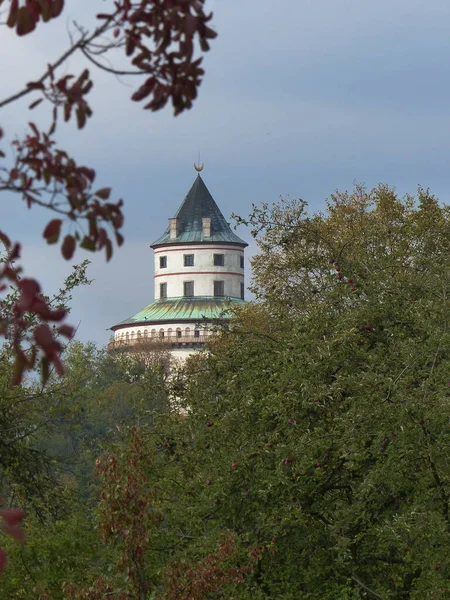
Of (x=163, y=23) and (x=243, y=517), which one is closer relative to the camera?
(x=163, y=23)

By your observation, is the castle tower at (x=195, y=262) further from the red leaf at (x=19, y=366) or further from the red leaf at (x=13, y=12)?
the red leaf at (x=19, y=366)

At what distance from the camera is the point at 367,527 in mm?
13039

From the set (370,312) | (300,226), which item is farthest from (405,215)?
(370,312)

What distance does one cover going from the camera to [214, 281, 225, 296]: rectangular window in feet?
387

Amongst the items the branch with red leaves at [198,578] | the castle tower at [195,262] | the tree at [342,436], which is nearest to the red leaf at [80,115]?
the branch with red leaves at [198,578]

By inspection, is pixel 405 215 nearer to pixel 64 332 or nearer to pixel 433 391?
pixel 433 391

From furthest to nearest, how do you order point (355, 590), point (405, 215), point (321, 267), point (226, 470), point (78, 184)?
point (405, 215)
point (321, 267)
point (226, 470)
point (355, 590)
point (78, 184)

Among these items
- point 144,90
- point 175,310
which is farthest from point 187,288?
point 144,90

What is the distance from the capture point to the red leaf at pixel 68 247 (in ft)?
12.2

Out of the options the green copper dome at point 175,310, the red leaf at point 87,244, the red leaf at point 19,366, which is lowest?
the red leaf at point 19,366

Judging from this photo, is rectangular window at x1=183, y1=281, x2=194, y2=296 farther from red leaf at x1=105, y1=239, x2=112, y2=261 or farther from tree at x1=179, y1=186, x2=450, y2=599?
red leaf at x1=105, y1=239, x2=112, y2=261

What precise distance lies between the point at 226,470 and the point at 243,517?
53 cm

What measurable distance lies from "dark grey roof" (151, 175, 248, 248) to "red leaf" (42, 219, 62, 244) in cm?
11426

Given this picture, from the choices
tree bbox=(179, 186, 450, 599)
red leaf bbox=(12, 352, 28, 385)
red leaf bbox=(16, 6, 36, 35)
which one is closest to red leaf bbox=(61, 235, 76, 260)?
red leaf bbox=(12, 352, 28, 385)
